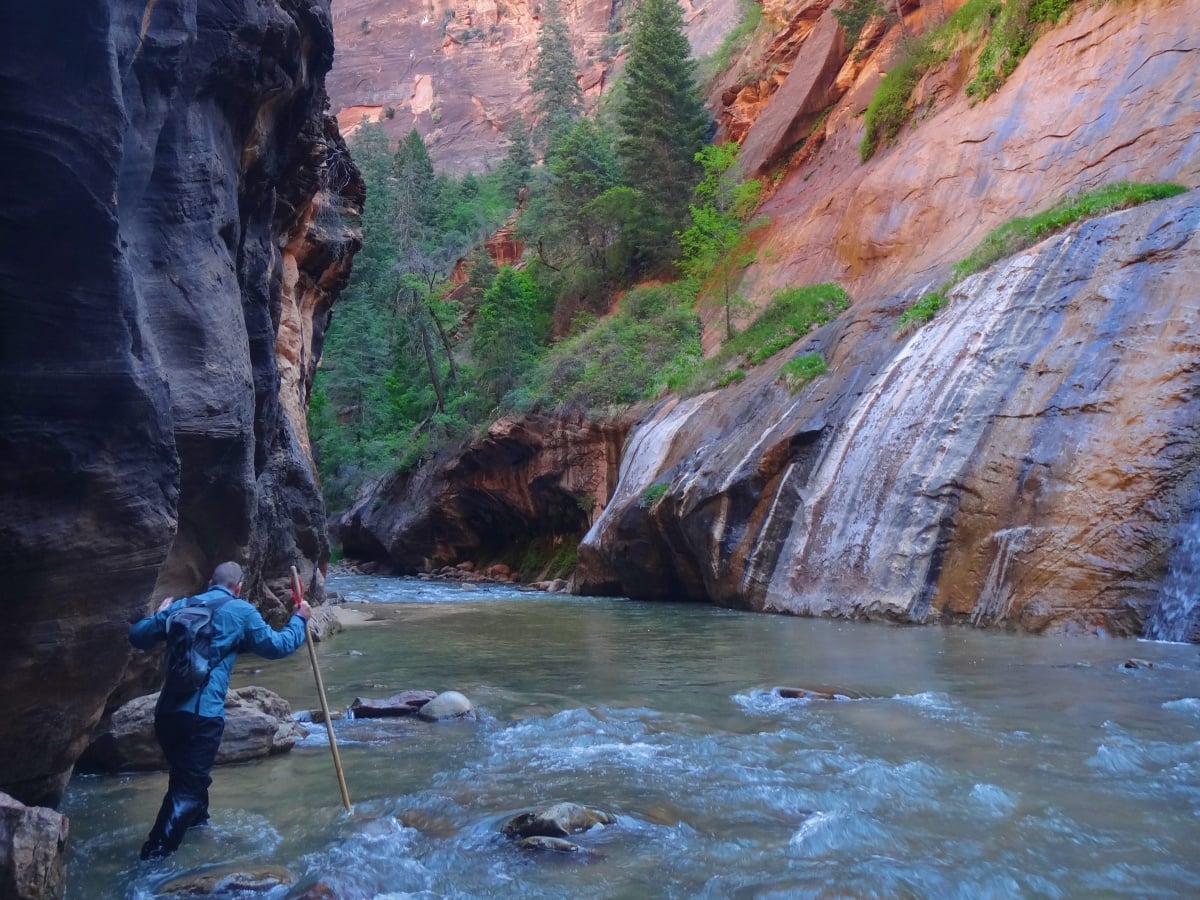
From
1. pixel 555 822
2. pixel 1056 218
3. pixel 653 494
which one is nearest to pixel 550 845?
pixel 555 822

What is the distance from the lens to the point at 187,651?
4387mm

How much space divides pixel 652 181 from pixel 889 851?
30.3 m

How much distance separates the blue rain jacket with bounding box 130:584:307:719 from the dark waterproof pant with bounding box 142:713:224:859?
52 mm

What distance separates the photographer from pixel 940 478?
1164 centimetres

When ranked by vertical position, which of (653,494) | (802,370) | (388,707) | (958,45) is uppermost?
(958,45)

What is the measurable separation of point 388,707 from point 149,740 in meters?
1.90

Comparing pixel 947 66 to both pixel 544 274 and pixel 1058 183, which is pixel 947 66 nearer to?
pixel 1058 183

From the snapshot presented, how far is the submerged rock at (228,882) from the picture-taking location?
3.79 metres

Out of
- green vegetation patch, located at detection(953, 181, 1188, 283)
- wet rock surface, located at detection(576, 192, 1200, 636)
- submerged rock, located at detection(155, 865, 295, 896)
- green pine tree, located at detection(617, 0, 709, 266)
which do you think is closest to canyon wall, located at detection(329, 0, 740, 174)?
green pine tree, located at detection(617, 0, 709, 266)

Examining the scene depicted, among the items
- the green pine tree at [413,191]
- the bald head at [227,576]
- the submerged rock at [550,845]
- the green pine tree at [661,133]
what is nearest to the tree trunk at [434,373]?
the green pine tree at [661,133]

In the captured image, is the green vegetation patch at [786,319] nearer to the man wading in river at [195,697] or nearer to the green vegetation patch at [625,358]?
the green vegetation patch at [625,358]

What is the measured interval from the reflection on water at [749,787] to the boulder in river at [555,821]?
0.09 metres

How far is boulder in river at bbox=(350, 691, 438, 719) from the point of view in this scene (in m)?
7.39

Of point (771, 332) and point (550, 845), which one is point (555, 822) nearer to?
point (550, 845)
